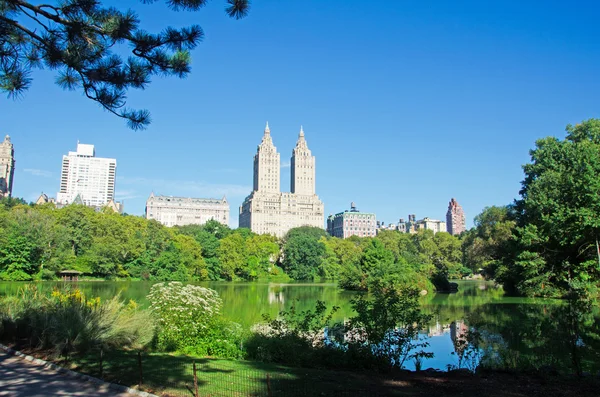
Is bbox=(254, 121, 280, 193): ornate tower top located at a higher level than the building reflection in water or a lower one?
higher

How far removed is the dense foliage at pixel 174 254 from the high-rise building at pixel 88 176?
11039 cm

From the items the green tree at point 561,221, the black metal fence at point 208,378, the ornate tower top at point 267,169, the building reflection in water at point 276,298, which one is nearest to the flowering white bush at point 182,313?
the black metal fence at point 208,378

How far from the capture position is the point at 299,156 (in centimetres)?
15462

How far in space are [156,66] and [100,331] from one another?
19.9 feet

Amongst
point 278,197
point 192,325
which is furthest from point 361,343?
point 278,197

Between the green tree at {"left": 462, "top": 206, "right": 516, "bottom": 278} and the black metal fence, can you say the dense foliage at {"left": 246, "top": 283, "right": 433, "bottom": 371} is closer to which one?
the black metal fence

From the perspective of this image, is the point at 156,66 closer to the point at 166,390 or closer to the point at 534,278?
the point at 166,390

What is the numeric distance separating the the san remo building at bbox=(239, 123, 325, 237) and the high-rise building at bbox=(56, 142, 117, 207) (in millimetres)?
70907

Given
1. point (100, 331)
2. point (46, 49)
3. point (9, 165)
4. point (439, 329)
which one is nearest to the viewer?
point (46, 49)

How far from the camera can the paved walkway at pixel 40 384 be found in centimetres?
700

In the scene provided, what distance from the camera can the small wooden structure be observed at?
53972mm

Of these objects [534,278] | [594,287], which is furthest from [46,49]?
[534,278]

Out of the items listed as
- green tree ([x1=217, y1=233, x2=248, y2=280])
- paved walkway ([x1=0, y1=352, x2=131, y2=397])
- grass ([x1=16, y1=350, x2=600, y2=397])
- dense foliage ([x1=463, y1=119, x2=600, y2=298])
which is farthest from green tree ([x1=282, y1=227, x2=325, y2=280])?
paved walkway ([x1=0, y1=352, x2=131, y2=397])

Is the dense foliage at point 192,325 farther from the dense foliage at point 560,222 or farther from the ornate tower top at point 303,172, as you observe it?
the ornate tower top at point 303,172
